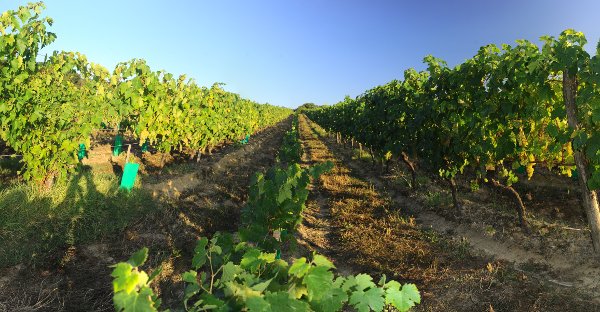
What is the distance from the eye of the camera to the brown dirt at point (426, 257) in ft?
16.0

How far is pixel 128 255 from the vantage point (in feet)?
19.4

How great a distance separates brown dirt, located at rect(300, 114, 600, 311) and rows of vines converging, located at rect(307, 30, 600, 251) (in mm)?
1089

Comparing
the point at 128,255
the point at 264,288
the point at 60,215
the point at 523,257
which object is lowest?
the point at 128,255

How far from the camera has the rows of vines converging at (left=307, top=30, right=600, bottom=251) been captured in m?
4.80

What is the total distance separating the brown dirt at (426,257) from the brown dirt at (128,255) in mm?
2247

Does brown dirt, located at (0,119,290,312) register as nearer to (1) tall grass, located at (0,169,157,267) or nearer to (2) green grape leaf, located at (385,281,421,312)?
(1) tall grass, located at (0,169,157,267)

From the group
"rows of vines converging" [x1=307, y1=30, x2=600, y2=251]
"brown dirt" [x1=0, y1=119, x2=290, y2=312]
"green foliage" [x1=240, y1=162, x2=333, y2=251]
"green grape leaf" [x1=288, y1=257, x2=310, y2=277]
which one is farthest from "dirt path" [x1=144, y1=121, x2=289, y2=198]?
"green grape leaf" [x1=288, y1=257, x2=310, y2=277]

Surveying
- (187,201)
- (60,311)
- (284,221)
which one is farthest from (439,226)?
(60,311)

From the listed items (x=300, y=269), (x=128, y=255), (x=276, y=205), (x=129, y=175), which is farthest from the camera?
(x=129, y=175)

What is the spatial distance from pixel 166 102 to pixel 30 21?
5.03 metres

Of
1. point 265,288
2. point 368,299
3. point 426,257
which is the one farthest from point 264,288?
point 426,257

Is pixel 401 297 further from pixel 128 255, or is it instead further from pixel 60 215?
pixel 60 215

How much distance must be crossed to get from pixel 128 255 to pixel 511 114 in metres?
6.84

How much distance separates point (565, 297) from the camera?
4.91m
